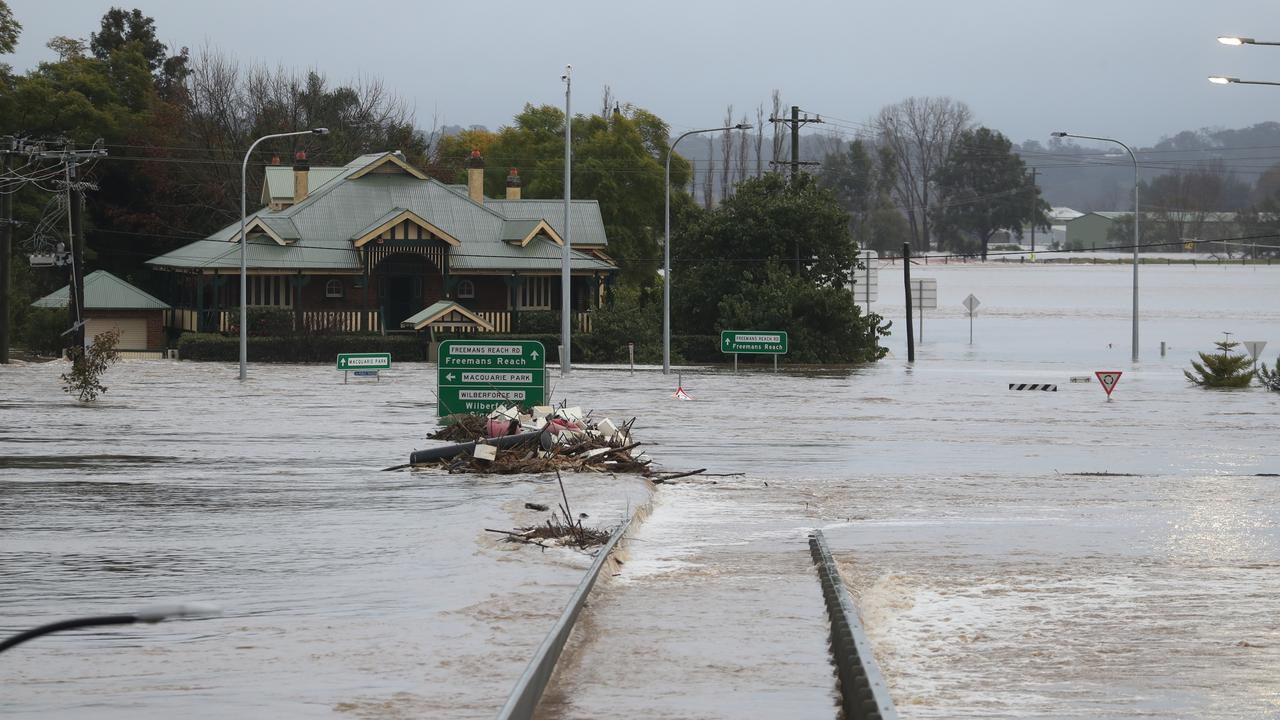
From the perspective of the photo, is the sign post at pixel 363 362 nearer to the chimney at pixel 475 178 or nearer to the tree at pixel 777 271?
the tree at pixel 777 271

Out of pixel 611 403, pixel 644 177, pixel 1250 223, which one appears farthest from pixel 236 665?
pixel 1250 223

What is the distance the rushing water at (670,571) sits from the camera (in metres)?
9.26

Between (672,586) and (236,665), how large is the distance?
4.01m

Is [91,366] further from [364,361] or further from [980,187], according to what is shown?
[980,187]

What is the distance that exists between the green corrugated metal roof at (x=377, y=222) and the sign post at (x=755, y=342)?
11627 millimetres

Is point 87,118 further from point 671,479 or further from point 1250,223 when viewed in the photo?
point 1250,223

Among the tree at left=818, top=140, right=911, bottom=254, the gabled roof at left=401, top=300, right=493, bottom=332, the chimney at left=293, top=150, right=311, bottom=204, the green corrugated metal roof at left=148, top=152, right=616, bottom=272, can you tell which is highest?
the tree at left=818, top=140, right=911, bottom=254

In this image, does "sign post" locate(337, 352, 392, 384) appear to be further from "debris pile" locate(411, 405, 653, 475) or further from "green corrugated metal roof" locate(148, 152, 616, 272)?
"debris pile" locate(411, 405, 653, 475)

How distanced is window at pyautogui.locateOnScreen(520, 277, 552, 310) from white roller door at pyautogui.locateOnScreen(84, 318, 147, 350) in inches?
698

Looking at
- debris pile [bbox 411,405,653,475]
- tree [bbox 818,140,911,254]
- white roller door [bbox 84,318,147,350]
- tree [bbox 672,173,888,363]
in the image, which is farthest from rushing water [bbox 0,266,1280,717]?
tree [bbox 818,140,911,254]

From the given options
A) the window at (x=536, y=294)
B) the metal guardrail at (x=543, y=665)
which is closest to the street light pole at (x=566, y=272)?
the window at (x=536, y=294)

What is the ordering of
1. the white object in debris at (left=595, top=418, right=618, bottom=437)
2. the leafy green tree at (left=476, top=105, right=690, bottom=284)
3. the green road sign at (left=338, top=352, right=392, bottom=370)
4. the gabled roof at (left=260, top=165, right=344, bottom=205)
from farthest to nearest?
1. the leafy green tree at (left=476, top=105, right=690, bottom=284)
2. the gabled roof at (left=260, top=165, right=344, bottom=205)
3. the green road sign at (left=338, top=352, right=392, bottom=370)
4. the white object in debris at (left=595, top=418, right=618, bottom=437)

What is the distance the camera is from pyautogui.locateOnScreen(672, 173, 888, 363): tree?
214 ft

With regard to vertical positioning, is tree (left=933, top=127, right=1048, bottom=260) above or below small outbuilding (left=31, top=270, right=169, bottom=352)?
above
